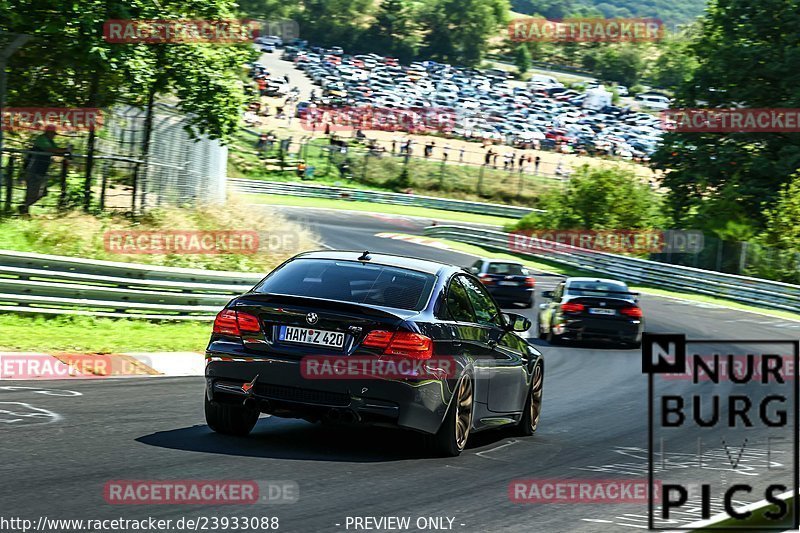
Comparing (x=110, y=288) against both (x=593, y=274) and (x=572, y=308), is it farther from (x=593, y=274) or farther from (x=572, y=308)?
(x=593, y=274)

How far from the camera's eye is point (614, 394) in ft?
49.6

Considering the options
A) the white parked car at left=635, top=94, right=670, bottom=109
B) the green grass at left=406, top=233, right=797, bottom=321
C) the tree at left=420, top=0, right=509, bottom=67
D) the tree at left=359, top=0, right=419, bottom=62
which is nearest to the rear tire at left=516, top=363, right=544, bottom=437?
the green grass at left=406, top=233, right=797, bottom=321

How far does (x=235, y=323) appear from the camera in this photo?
8.62 m

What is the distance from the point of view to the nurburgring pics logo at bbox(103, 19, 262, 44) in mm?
19656

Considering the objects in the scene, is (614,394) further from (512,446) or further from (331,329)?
(331,329)

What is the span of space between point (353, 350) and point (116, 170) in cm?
1681

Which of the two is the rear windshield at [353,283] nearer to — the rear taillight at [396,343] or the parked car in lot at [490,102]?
the rear taillight at [396,343]

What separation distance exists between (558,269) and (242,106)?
22857mm

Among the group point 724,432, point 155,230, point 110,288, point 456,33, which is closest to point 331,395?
point 724,432

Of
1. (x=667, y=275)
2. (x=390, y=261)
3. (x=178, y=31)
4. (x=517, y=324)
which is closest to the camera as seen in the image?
(x=390, y=261)

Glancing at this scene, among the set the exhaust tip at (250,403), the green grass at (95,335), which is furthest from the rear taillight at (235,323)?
the green grass at (95,335)

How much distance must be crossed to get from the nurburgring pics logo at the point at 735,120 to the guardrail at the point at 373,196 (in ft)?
42.5

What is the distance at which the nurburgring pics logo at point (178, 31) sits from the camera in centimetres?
1966

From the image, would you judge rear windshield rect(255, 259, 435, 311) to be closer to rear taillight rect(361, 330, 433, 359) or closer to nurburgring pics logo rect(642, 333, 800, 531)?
rear taillight rect(361, 330, 433, 359)
